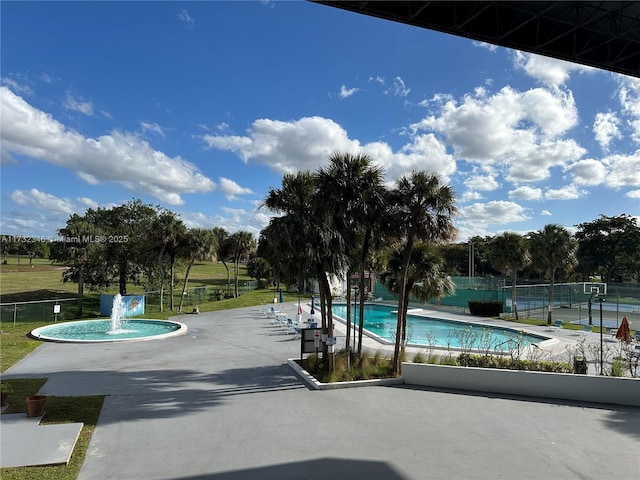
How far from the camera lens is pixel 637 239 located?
60.2 metres

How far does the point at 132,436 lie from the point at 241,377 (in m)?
5.12

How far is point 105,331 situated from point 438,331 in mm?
20211

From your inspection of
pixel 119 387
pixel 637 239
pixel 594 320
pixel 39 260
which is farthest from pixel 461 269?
pixel 39 260

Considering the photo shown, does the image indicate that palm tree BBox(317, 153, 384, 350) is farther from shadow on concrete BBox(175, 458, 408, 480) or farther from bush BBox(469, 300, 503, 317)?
bush BBox(469, 300, 503, 317)

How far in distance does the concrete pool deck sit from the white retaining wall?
16.6 inches

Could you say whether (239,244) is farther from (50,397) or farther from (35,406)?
(35,406)

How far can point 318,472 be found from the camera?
20.5 feet

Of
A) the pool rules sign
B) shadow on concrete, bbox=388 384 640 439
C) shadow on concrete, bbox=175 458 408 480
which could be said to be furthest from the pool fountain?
shadow on concrete, bbox=175 458 408 480

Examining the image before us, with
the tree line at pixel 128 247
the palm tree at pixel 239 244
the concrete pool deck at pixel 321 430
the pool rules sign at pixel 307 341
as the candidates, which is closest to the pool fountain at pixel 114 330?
the tree line at pixel 128 247

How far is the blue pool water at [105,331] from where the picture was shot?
64.8 feet

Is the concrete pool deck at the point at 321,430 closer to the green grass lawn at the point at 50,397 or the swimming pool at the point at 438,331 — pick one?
the green grass lawn at the point at 50,397

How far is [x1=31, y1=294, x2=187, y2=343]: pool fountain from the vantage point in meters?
19.7

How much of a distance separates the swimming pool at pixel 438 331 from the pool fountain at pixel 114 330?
11.8 metres

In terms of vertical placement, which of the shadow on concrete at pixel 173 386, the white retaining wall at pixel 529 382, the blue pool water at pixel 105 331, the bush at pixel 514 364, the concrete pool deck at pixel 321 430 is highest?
the bush at pixel 514 364
